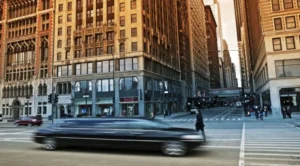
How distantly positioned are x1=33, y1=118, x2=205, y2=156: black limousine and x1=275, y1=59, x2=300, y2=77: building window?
3374 cm

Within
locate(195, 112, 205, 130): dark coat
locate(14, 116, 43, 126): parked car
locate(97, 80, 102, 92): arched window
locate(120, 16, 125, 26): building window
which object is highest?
locate(120, 16, 125, 26): building window

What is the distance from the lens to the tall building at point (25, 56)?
5850 cm

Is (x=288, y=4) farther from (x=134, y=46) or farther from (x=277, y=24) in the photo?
(x=134, y=46)

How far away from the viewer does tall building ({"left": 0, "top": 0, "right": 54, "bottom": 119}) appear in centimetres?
5850

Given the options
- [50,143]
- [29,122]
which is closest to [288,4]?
[50,143]

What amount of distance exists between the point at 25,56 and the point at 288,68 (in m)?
61.1

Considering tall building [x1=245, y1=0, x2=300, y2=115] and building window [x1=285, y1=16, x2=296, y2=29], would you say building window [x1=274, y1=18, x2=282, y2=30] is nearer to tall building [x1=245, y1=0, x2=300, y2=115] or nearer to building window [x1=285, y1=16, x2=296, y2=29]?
tall building [x1=245, y1=0, x2=300, y2=115]

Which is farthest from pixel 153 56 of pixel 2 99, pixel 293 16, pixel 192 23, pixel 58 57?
pixel 192 23

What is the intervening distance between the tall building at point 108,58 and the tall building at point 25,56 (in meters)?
6.22

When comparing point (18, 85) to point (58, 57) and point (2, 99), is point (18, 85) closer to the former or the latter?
point (2, 99)

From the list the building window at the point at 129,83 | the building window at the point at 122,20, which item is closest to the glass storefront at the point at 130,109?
the building window at the point at 129,83

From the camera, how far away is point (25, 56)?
62.9 metres

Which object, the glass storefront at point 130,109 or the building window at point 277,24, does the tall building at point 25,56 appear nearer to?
the glass storefront at point 130,109

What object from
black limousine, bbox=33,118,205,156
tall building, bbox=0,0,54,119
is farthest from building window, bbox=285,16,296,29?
tall building, bbox=0,0,54,119
